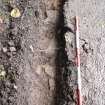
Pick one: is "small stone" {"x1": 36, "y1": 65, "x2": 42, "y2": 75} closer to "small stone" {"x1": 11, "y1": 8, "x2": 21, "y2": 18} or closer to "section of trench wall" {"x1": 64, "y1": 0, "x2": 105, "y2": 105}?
"section of trench wall" {"x1": 64, "y1": 0, "x2": 105, "y2": 105}

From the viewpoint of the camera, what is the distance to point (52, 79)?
10.2 feet

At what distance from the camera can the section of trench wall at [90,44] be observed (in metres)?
2.80

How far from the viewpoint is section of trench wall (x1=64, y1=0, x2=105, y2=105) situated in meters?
2.80

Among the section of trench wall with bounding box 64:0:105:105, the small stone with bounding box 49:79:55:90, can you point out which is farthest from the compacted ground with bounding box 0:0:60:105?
the section of trench wall with bounding box 64:0:105:105

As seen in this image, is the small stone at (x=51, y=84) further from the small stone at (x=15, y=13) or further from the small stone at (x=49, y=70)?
the small stone at (x=15, y=13)

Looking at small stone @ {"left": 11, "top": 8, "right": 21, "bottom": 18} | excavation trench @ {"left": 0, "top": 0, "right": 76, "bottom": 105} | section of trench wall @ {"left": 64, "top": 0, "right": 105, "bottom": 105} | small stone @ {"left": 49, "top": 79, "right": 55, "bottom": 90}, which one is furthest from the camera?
small stone @ {"left": 11, "top": 8, "right": 21, "bottom": 18}

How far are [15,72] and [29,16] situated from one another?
0.76m

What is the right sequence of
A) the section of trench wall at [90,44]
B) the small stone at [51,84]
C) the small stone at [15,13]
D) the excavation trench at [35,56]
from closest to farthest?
the section of trench wall at [90,44] < the excavation trench at [35,56] < the small stone at [51,84] < the small stone at [15,13]

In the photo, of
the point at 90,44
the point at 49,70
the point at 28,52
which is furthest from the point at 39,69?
the point at 90,44

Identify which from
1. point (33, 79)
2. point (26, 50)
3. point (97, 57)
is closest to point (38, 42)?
point (26, 50)

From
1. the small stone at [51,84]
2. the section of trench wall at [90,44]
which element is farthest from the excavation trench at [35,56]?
the section of trench wall at [90,44]

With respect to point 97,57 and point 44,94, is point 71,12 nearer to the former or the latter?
point 97,57

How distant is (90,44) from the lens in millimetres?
3105

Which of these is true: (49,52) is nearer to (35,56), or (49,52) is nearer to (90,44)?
(35,56)
